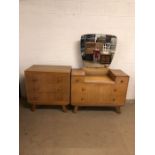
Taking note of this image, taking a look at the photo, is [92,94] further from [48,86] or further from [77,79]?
[48,86]

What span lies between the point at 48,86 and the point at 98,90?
717mm

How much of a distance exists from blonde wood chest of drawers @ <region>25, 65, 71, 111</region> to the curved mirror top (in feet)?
1.59

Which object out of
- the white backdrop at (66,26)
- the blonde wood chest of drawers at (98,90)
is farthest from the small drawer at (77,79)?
the white backdrop at (66,26)

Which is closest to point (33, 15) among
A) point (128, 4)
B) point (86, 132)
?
point (128, 4)

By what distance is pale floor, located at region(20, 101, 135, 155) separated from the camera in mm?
2057

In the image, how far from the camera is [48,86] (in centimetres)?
299

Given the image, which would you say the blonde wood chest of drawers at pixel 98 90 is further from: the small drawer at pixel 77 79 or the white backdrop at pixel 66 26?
the white backdrop at pixel 66 26

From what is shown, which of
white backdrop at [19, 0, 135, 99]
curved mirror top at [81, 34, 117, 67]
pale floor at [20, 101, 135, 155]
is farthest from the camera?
white backdrop at [19, 0, 135, 99]

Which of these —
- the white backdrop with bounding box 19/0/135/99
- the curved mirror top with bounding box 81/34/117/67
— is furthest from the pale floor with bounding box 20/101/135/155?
the white backdrop with bounding box 19/0/135/99

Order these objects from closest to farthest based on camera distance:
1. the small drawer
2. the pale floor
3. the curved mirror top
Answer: the pale floor < the small drawer < the curved mirror top

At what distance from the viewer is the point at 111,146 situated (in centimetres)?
214

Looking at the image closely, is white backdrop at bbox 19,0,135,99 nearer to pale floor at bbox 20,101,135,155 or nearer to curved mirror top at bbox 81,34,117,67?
curved mirror top at bbox 81,34,117,67

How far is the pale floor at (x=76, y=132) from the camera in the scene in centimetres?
206
